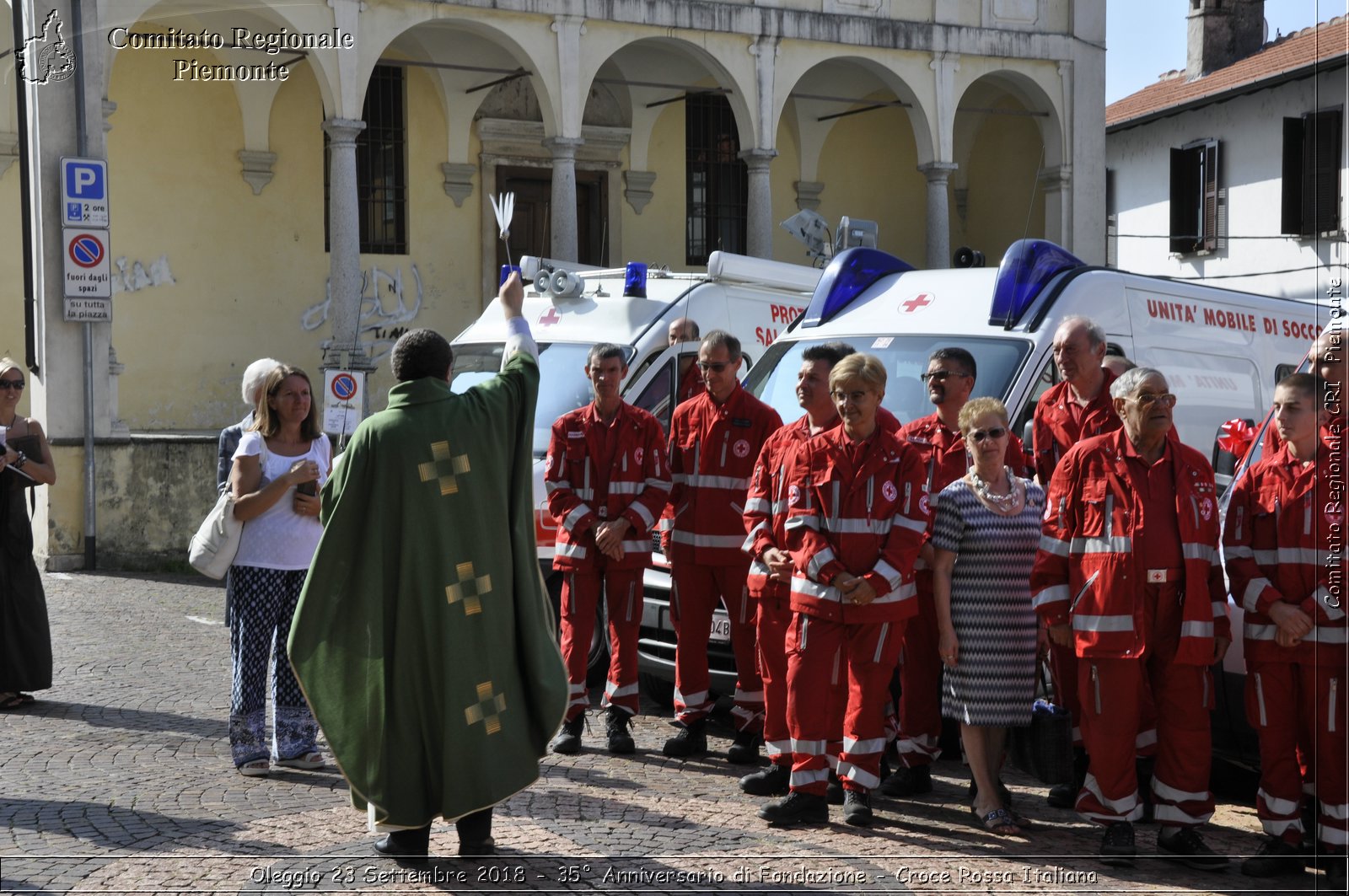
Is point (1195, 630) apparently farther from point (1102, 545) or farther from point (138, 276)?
point (138, 276)

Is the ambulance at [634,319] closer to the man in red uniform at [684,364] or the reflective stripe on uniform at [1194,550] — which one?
the man in red uniform at [684,364]

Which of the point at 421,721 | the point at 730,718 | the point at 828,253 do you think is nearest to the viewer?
the point at 421,721

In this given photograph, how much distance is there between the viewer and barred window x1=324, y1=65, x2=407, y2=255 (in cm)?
2050

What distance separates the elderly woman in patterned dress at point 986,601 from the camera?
5816 millimetres

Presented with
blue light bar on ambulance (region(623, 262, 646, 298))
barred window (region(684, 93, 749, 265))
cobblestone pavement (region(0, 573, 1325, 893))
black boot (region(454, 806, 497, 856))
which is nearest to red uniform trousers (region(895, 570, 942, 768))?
cobblestone pavement (region(0, 573, 1325, 893))

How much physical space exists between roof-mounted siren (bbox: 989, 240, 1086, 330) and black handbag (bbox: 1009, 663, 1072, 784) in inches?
106

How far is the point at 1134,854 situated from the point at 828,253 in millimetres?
9367

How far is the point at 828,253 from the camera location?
1412 centimetres

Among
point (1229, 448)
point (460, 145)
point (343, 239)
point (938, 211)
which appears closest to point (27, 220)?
point (343, 239)

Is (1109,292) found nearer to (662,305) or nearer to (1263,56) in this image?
(662,305)

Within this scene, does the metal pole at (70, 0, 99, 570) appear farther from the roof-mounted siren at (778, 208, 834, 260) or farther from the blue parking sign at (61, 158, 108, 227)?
the roof-mounted siren at (778, 208, 834, 260)

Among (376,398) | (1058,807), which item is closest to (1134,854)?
(1058,807)

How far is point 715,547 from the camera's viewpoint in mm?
7039

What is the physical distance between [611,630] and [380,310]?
14176mm
